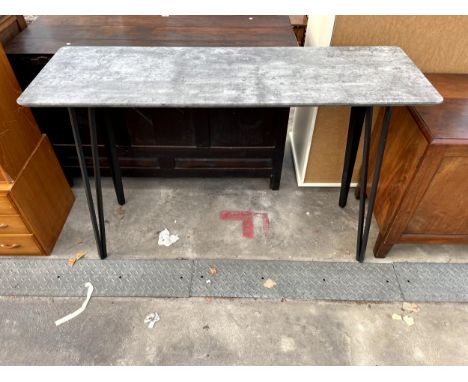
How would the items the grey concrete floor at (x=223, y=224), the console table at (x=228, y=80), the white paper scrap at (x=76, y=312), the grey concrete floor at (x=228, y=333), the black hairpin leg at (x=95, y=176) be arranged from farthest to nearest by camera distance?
the grey concrete floor at (x=223, y=224) < the white paper scrap at (x=76, y=312) < the grey concrete floor at (x=228, y=333) < the black hairpin leg at (x=95, y=176) < the console table at (x=228, y=80)

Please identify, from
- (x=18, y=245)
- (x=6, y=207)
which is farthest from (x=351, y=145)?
(x=18, y=245)

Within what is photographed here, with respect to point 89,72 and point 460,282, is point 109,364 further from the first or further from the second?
point 460,282

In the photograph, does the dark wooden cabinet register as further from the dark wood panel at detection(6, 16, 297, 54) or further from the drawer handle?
the drawer handle

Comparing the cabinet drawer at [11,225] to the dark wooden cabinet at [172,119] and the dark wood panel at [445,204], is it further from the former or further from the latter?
the dark wood panel at [445,204]

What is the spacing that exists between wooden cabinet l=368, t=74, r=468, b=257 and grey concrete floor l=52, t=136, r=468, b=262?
0.87 ft

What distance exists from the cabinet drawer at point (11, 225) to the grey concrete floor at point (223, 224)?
0.28 m

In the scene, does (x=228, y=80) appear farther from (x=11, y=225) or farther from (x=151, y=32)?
(x=11, y=225)

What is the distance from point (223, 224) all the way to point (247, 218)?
0.58 ft

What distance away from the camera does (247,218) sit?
230 centimetres

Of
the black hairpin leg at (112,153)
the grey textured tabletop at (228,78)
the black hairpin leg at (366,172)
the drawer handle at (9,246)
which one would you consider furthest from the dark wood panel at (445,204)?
the drawer handle at (9,246)

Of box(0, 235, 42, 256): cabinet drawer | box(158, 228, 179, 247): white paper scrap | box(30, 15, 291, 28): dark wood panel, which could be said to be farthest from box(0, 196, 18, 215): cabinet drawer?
box(30, 15, 291, 28): dark wood panel

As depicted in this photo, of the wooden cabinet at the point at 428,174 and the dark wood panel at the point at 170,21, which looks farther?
the dark wood panel at the point at 170,21

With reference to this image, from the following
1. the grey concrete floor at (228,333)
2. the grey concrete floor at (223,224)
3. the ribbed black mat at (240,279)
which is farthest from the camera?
the grey concrete floor at (223,224)

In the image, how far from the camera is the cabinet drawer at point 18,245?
1900 mm
